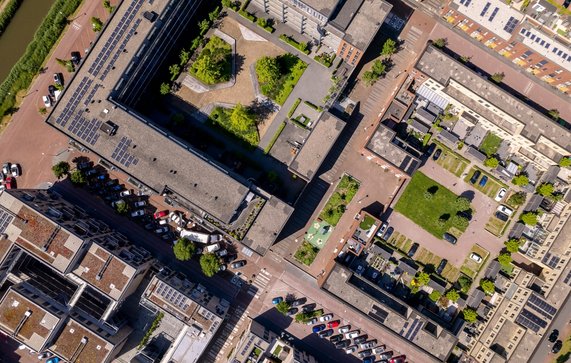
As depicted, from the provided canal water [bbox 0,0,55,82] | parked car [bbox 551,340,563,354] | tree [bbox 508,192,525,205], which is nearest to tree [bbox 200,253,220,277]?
canal water [bbox 0,0,55,82]

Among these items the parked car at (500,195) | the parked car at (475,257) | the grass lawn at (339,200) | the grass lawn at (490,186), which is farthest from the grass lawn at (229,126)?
the parked car at (500,195)

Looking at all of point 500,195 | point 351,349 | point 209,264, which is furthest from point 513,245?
point 209,264

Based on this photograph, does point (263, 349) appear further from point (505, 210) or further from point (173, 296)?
point (505, 210)

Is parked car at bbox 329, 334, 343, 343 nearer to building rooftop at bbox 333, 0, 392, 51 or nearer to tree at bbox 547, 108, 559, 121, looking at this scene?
building rooftop at bbox 333, 0, 392, 51

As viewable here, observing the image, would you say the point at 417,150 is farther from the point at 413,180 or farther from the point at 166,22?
the point at 166,22

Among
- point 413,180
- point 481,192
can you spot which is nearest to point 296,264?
point 413,180

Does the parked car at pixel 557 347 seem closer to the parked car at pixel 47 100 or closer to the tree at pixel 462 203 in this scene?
the tree at pixel 462 203
